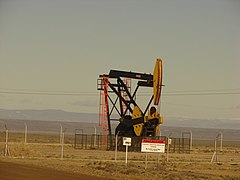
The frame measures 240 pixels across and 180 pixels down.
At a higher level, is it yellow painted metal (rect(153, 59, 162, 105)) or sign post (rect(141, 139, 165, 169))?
yellow painted metal (rect(153, 59, 162, 105))

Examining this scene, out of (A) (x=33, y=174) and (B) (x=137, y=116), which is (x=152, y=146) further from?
(B) (x=137, y=116)

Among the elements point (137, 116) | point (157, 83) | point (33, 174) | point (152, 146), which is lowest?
point (33, 174)

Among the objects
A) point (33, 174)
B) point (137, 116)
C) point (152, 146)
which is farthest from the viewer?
point (137, 116)

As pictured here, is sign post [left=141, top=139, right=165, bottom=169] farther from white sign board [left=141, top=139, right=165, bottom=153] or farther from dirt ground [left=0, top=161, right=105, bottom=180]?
dirt ground [left=0, top=161, right=105, bottom=180]

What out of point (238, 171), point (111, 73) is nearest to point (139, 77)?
point (111, 73)

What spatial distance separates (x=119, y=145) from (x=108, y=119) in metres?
2.06

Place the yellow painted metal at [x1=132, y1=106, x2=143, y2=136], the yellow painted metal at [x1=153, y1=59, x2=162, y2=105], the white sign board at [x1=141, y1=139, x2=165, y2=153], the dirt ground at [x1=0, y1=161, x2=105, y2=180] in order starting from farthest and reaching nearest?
the yellow painted metal at [x1=132, y1=106, x2=143, y2=136], the yellow painted metal at [x1=153, y1=59, x2=162, y2=105], the white sign board at [x1=141, y1=139, x2=165, y2=153], the dirt ground at [x1=0, y1=161, x2=105, y2=180]

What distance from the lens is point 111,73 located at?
36000 millimetres

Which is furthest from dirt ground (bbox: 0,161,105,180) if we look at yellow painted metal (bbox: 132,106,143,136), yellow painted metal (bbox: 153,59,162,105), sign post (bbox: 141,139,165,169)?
yellow painted metal (bbox: 132,106,143,136)

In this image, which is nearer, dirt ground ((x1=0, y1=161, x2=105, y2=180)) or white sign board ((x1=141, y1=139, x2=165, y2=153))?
dirt ground ((x1=0, y1=161, x2=105, y2=180))

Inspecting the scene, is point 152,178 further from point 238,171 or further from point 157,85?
point 157,85

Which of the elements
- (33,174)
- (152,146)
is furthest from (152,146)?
(33,174)

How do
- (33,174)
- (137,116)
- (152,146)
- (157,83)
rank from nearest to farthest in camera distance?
1. (33,174)
2. (152,146)
3. (157,83)
4. (137,116)

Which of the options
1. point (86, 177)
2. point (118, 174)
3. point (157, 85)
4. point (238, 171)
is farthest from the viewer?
point (157, 85)
